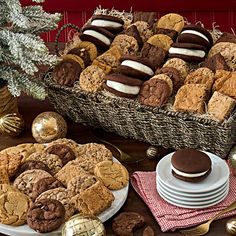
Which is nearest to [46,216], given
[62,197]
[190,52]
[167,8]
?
[62,197]

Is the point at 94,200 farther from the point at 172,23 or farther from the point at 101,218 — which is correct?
the point at 172,23

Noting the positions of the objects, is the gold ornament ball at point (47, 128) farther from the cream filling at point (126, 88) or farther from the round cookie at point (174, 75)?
the round cookie at point (174, 75)

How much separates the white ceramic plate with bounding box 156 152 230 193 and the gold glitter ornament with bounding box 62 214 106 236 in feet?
0.72

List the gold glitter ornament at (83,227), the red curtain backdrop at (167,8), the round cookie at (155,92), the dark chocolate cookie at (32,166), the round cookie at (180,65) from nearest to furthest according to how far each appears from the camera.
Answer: the gold glitter ornament at (83,227) → the dark chocolate cookie at (32,166) → the round cookie at (155,92) → the round cookie at (180,65) → the red curtain backdrop at (167,8)

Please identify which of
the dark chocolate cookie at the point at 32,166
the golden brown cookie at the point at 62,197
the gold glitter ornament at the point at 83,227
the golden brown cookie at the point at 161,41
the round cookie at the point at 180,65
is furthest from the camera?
the golden brown cookie at the point at 161,41

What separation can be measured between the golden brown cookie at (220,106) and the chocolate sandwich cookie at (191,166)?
150 mm

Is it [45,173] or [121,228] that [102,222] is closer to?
[121,228]

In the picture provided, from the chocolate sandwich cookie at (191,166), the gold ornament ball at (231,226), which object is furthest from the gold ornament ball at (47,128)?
the gold ornament ball at (231,226)

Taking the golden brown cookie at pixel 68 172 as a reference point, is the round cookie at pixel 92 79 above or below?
above

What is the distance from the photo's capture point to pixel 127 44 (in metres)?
1.86

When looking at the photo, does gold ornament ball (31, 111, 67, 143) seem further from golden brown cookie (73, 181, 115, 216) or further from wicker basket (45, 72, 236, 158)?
golden brown cookie (73, 181, 115, 216)

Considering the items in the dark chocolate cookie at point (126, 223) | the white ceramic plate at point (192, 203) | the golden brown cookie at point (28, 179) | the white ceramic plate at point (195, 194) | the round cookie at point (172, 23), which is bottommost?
the dark chocolate cookie at point (126, 223)

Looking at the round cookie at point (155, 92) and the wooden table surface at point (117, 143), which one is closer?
the wooden table surface at point (117, 143)

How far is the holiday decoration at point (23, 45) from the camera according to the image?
5.42ft
